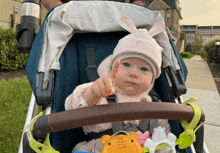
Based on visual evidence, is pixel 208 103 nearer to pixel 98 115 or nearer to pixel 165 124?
pixel 165 124

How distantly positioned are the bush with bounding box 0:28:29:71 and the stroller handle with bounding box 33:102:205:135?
5.89 metres

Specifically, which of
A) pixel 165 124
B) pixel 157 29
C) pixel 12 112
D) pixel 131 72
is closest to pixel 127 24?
pixel 157 29

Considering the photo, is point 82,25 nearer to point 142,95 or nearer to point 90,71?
point 90,71

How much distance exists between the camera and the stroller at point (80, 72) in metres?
0.86

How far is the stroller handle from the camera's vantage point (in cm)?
82

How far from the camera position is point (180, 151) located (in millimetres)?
1324

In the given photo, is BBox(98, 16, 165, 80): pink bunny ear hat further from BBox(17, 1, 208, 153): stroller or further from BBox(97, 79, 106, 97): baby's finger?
BBox(97, 79, 106, 97): baby's finger

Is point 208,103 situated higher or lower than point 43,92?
lower

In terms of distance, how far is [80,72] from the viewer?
1.69m

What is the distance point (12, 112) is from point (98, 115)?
2707mm

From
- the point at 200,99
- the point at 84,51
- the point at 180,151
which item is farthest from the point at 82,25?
the point at 200,99

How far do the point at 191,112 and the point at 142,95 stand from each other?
1.67ft

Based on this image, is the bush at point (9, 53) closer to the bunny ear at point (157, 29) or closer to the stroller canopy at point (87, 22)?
the stroller canopy at point (87, 22)

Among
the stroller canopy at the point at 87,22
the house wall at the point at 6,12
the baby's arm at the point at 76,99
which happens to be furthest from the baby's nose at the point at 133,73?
the house wall at the point at 6,12
